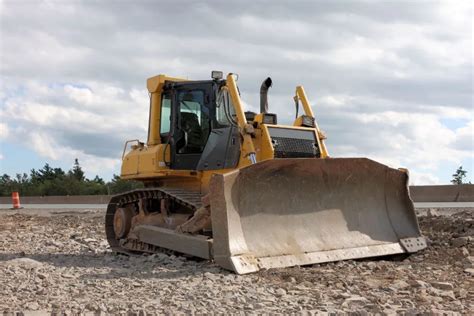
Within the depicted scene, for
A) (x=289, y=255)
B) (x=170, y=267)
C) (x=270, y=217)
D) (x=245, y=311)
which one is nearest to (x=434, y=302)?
(x=245, y=311)

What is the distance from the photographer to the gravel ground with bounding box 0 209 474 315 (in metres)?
5.23

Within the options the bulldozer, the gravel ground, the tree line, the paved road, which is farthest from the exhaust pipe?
the tree line

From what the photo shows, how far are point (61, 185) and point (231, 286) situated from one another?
45824 mm

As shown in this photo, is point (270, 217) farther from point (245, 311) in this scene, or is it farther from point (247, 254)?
point (245, 311)

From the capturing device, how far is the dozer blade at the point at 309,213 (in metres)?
7.04

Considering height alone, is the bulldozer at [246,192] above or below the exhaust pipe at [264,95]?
below

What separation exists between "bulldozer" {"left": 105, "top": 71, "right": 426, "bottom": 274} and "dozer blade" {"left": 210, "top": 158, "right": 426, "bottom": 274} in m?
0.02

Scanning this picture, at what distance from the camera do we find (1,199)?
41.4m

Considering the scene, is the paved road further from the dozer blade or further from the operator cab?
the operator cab

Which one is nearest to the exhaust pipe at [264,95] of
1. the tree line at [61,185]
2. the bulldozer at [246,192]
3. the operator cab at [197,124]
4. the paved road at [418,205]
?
the bulldozer at [246,192]

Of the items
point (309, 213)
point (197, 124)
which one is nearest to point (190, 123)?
point (197, 124)

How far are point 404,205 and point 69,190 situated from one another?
42.1 m

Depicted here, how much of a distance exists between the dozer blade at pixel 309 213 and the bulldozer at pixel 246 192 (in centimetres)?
2

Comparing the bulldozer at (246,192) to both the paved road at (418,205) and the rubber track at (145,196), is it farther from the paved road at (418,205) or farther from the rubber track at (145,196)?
the paved road at (418,205)
